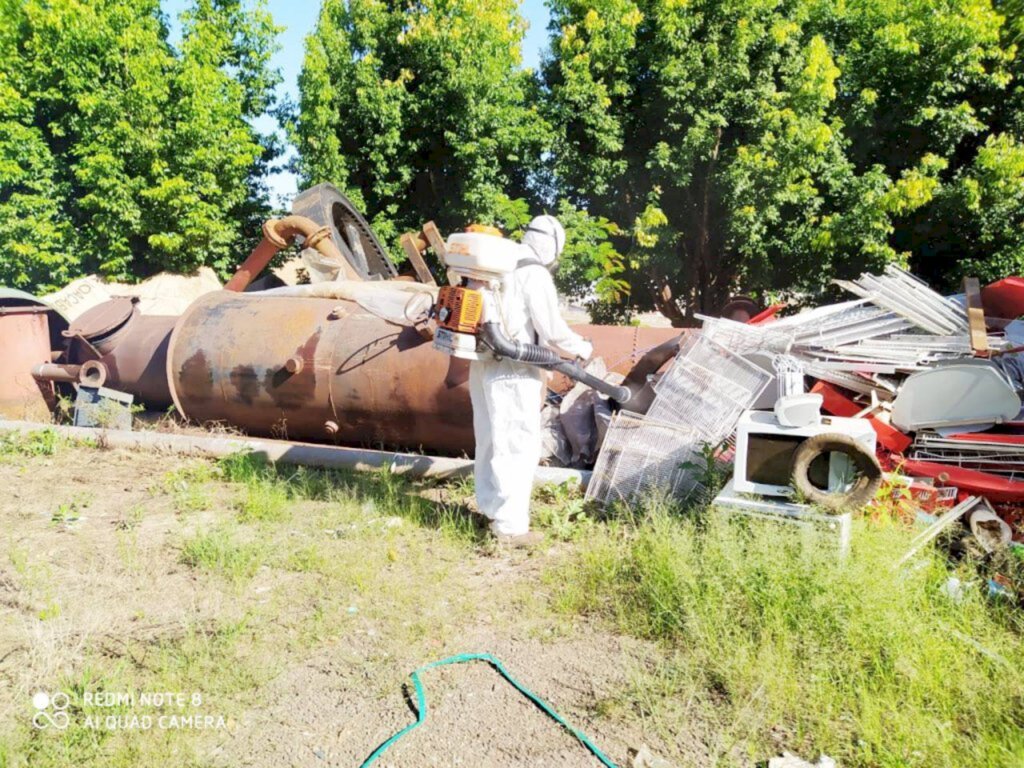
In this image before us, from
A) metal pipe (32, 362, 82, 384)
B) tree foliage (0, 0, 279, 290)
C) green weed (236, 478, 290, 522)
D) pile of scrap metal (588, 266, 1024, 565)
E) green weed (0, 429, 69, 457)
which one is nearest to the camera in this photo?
pile of scrap metal (588, 266, 1024, 565)

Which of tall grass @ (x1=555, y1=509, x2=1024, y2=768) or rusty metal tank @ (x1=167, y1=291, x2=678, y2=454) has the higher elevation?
rusty metal tank @ (x1=167, y1=291, x2=678, y2=454)

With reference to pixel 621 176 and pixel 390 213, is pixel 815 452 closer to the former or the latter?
pixel 621 176

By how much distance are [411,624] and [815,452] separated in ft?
6.75

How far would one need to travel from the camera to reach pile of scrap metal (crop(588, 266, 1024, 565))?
12.2 ft

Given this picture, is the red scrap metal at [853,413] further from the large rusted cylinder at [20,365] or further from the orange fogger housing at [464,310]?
the large rusted cylinder at [20,365]

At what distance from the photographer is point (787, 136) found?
37.9 ft

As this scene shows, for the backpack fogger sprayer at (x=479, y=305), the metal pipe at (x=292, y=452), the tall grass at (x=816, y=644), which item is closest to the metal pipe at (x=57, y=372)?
the metal pipe at (x=292, y=452)

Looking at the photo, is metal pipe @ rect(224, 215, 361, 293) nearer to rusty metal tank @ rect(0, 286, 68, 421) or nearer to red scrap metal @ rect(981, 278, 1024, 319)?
rusty metal tank @ rect(0, 286, 68, 421)

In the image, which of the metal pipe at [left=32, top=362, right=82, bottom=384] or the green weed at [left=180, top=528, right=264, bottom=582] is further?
the metal pipe at [left=32, top=362, right=82, bottom=384]

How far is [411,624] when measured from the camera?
137 inches

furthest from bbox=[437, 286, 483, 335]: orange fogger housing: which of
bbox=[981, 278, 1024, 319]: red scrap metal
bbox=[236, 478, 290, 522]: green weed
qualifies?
bbox=[981, 278, 1024, 319]: red scrap metal

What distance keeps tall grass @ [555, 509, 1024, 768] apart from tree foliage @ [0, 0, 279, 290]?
1208 cm

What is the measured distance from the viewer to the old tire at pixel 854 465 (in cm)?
351

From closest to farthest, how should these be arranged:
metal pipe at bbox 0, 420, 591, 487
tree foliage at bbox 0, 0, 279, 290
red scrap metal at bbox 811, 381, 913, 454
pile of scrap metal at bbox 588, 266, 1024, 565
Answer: pile of scrap metal at bbox 588, 266, 1024, 565 → red scrap metal at bbox 811, 381, 913, 454 → metal pipe at bbox 0, 420, 591, 487 → tree foliage at bbox 0, 0, 279, 290
